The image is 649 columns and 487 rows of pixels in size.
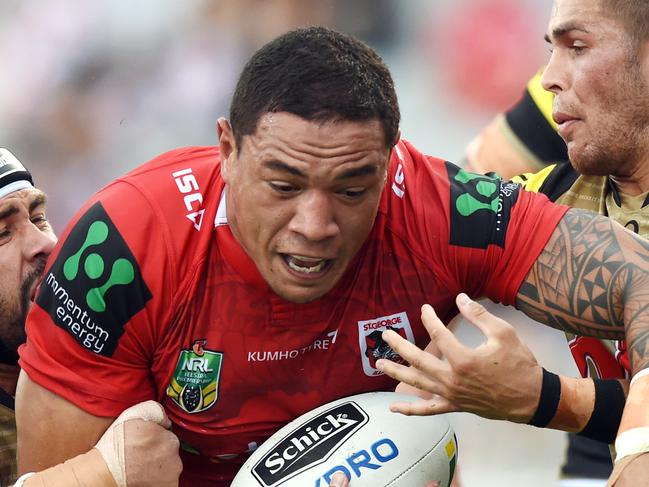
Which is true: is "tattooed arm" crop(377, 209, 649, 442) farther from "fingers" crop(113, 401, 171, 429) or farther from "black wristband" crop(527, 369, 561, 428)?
"fingers" crop(113, 401, 171, 429)

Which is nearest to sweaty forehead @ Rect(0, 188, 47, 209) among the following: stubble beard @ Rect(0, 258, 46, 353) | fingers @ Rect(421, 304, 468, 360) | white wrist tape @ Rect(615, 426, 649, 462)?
stubble beard @ Rect(0, 258, 46, 353)

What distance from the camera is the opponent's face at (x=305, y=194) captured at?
2.94m

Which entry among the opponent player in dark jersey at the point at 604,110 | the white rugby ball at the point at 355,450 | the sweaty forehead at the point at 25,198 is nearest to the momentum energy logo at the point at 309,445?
the white rugby ball at the point at 355,450

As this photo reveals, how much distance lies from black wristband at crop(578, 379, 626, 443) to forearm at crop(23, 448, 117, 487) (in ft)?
A: 4.59

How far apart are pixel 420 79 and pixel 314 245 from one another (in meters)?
3.25

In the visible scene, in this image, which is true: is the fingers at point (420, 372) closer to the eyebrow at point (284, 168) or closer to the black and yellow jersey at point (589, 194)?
the eyebrow at point (284, 168)

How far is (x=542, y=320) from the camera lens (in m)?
3.25

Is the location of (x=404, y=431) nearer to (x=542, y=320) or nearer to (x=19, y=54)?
(x=542, y=320)

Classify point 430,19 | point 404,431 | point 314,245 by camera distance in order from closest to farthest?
1. point 314,245
2. point 404,431
3. point 430,19

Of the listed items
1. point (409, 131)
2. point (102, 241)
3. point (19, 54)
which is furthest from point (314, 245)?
→ point (19, 54)

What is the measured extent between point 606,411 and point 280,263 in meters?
1.04

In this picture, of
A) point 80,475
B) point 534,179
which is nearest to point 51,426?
point 80,475

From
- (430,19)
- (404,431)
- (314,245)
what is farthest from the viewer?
(430,19)

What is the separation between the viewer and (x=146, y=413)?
10.4 feet
